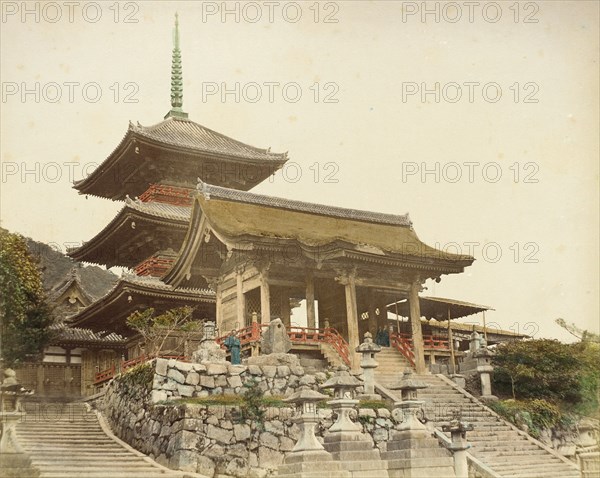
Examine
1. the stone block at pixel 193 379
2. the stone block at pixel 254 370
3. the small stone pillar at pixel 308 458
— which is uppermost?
the stone block at pixel 254 370

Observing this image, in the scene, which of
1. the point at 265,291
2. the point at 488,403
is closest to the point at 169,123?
the point at 265,291

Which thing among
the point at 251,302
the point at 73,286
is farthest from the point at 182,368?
the point at 73,286

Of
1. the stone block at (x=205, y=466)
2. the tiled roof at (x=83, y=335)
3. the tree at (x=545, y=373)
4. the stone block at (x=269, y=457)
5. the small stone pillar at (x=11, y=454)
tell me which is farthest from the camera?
the tiled roof at (x=83, y=335)

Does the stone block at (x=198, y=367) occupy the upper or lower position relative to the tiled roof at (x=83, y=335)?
lower

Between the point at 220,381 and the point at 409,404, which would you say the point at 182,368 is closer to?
the point at 220,381

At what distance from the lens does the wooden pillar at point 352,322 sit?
2233 cm

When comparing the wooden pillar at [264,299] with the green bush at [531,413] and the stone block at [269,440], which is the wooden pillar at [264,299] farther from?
the green bush at [531,413]

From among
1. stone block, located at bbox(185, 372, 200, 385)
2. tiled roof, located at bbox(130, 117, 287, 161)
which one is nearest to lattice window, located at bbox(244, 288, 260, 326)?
stone block, located at bbox(185, 372, 200, 385)

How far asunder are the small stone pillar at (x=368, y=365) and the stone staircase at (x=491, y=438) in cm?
62

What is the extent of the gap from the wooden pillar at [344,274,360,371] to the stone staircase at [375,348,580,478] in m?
0.80

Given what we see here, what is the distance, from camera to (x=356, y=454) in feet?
51.5

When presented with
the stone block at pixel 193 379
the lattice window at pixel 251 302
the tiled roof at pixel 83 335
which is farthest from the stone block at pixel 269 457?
the tiled roof at pixel 83 335

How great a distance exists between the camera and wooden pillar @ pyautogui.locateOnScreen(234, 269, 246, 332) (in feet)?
76.5

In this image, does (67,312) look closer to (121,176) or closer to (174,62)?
(121,176)
